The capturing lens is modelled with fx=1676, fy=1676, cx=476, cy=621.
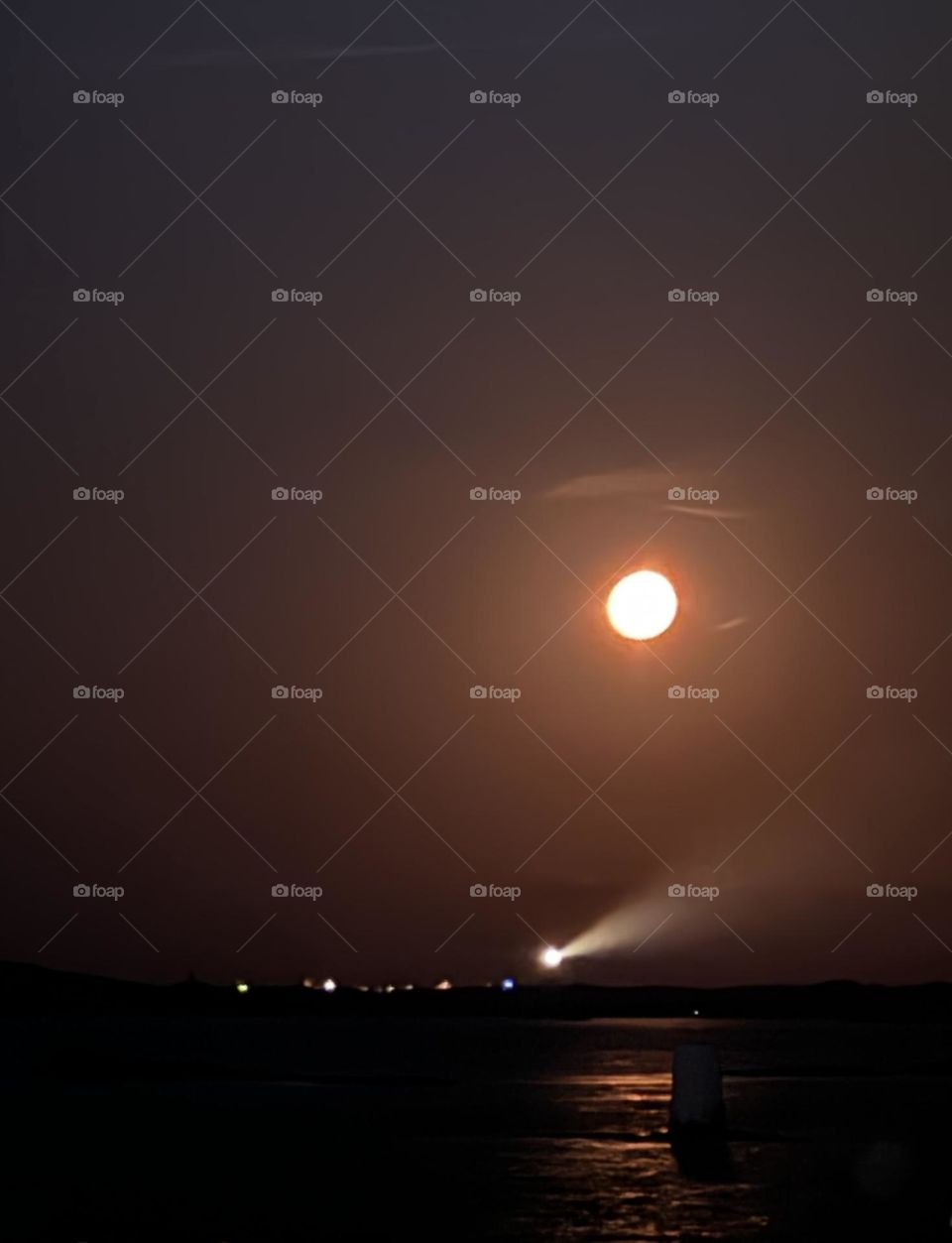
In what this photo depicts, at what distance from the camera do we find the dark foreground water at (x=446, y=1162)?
20297 mm

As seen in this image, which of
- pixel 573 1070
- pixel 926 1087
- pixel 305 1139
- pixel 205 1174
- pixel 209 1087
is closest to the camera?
pixel 205 1174

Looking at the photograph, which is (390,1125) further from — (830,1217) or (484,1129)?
(830,1217)

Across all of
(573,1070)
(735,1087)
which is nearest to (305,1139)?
(735,1087)

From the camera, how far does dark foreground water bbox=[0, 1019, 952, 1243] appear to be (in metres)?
20.3

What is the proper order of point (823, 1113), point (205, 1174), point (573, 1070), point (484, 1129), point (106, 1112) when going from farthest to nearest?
point (573, 1070) < point (823, 1113) < point (106, 1112) < point (484, 1129) < point (205, 1174)

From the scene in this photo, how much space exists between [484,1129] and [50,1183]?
13.5m

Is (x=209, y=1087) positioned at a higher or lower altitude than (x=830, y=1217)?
higher

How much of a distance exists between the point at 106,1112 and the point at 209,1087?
462 inches

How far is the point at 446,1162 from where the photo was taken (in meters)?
27.7

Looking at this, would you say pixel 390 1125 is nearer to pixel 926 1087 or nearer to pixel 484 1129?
pixel 484 1129

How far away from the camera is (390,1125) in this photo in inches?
1407

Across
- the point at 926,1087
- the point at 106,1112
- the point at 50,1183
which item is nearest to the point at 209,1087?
the point at 106,1112

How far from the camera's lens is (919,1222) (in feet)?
68.1

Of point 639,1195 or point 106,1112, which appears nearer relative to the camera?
point 639,1195
